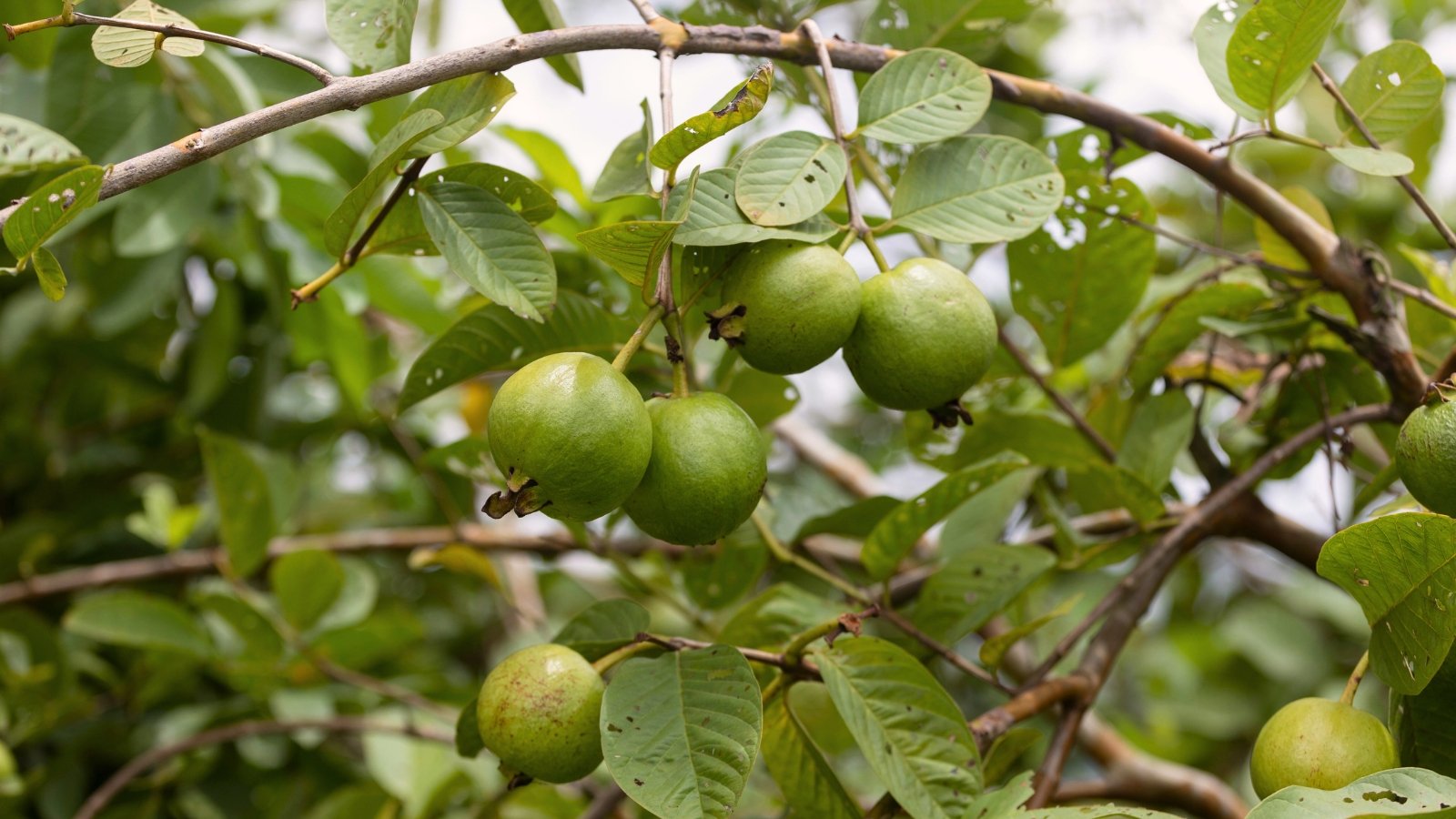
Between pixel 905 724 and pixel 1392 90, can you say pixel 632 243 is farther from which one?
pixel 1392 90

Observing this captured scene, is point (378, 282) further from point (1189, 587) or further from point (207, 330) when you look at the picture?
point (1189, 587)

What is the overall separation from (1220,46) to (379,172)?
79 centimetres

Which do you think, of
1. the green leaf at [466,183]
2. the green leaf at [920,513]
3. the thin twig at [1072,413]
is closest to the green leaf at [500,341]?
the green leaf at [466,183]

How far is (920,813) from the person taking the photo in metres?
0.83

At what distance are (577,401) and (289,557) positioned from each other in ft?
3.26

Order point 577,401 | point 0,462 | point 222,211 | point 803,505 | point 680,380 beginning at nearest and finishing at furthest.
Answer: point 577,401 → point 680,380 → point 803,505 → point 222,211 → point 0,462

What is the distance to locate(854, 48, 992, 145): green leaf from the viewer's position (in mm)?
918

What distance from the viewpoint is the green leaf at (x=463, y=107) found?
82 cm

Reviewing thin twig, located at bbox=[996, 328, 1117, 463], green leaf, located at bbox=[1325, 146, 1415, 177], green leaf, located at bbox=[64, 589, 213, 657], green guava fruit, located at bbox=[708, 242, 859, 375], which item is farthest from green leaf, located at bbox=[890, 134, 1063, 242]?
green leaf, located at bbox=[64, 589, 213, 657]

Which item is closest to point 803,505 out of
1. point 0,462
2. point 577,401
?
point 577,401

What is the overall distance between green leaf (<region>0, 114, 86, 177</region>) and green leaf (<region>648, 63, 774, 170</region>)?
1.43 feet

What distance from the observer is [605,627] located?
0.96 m

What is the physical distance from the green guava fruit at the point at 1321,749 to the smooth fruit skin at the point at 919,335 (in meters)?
0.33

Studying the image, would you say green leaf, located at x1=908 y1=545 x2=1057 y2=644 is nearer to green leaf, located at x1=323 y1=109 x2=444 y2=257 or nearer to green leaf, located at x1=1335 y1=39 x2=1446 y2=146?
green leaf, located at x1=1335 y1=39 x2=1446 y2=146
